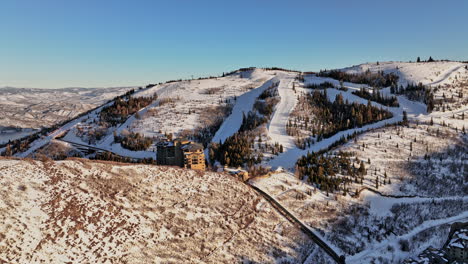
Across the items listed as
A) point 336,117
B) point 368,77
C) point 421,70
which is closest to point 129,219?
point 336,117

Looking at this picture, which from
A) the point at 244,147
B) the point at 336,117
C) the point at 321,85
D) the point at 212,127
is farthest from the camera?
the point at 321,85

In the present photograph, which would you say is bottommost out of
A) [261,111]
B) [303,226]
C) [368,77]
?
[303,226]

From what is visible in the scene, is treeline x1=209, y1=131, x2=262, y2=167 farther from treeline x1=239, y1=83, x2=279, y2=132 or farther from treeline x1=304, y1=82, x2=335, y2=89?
treeline x1=304, y1=82, x2=335, y2=89

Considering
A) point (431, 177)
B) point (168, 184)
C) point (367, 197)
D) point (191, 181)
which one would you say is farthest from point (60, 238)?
point (431, 177)

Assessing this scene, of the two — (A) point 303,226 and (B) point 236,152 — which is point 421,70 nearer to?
(B) point 236,152

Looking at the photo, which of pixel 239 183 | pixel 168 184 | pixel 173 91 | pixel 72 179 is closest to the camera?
pixel 72 179

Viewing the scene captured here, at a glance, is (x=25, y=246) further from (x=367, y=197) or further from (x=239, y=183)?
(x=367, y=197)
